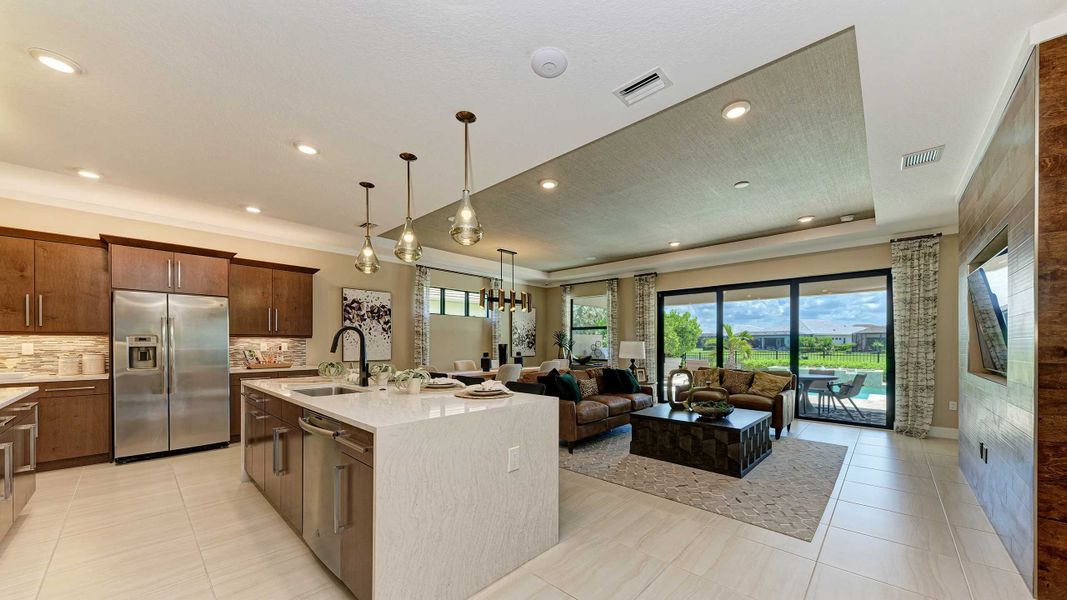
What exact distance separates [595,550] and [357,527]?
145 centimetres

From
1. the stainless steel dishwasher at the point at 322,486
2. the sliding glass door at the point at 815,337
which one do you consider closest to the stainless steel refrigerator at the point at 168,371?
the stainless steel dishwasher at the point at 322,486

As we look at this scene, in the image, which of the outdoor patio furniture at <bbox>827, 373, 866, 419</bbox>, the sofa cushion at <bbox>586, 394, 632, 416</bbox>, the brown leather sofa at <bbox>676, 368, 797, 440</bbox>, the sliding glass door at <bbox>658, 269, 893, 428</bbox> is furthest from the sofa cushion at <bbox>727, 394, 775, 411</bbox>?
the outdoor patio furniture at <bbox>827, 373, 866, 419</bbox>

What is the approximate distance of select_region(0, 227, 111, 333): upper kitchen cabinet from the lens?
3.88 metres

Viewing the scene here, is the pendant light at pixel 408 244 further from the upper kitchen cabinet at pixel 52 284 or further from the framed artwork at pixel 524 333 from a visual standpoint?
the framed artwork at pixel 524 333

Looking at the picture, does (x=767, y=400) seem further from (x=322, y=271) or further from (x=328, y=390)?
(x=322, y=271)

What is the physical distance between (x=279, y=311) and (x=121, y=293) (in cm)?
158

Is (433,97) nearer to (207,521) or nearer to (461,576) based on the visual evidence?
(461,576)

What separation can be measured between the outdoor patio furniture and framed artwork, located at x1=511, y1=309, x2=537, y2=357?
238 inches

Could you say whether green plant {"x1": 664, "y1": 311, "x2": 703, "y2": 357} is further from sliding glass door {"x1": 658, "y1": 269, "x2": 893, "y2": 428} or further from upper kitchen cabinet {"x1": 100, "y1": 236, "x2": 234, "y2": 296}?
upper kitchen cabinet {"x1": 100, "y1": 236, "x2": 234, "y2": 296}

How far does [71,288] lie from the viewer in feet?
13.7

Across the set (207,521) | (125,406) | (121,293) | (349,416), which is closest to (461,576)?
(349,416)

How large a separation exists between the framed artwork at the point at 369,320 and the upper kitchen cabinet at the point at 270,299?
61 centimetres

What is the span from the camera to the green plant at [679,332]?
7.96 m

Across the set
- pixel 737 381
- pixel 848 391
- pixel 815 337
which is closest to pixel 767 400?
pixel 737 381
